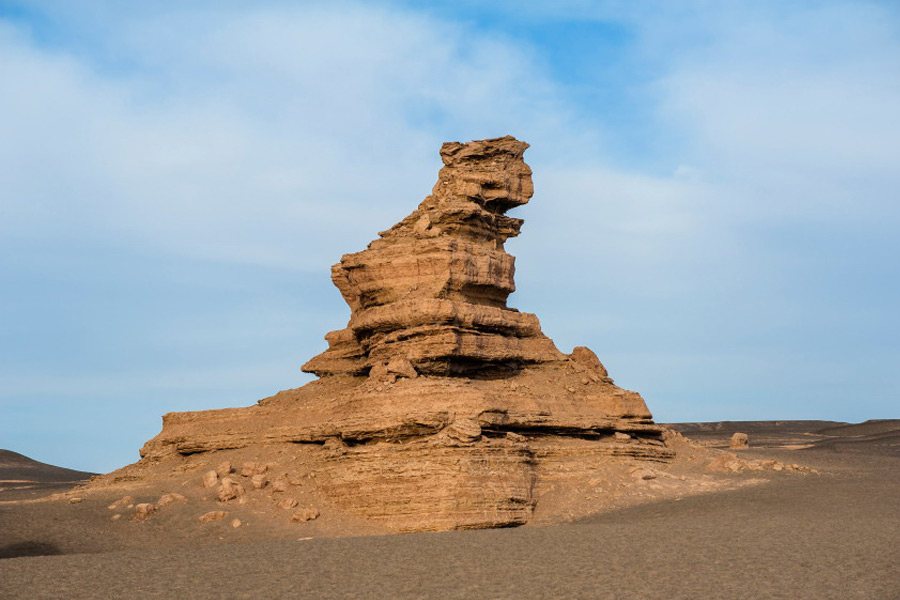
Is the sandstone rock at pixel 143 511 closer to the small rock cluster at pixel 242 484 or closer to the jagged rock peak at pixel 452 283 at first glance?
the small rock cluster at pixel 242 484

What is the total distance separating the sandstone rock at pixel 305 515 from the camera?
1026 inches

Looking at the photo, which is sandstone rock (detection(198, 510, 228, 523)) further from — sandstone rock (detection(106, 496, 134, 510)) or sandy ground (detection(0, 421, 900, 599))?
sandstone rock (detection(106, 496, 134, 510))

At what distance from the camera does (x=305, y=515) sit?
2612 centimetres

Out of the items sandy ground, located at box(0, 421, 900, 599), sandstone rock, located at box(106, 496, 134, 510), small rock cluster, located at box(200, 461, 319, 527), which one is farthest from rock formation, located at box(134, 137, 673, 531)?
sandstone rock, located at box(106, 496, 134, 510)

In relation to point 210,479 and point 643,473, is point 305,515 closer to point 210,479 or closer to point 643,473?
point 210,479

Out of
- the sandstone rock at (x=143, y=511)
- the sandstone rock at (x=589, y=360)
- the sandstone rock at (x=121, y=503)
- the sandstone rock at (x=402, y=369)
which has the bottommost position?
the sandstone rock at (x=143, y=511)

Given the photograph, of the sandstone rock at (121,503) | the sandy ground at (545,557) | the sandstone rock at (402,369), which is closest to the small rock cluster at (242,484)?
the sandy ground at (545,557)

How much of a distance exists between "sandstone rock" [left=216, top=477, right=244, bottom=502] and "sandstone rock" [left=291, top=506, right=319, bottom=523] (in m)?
2.03

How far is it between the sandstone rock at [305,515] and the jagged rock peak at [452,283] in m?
4.47

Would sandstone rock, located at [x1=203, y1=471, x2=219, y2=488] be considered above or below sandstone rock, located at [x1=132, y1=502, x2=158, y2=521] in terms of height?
above

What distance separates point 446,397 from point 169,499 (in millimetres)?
7997

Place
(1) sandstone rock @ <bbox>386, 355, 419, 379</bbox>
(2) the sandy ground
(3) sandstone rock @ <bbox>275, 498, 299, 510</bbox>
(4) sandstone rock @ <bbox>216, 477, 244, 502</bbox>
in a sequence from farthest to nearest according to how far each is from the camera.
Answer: (1) sandstone rock @ <bbox>386, 355, 419, 379</bbox>
(4) sandstone rock @ <bbox>216, 477, 244, 502</bbox>
(3) sandstone rock @ <bbox>275, 498, 299, 510</bbox>
(2) the sandy ground

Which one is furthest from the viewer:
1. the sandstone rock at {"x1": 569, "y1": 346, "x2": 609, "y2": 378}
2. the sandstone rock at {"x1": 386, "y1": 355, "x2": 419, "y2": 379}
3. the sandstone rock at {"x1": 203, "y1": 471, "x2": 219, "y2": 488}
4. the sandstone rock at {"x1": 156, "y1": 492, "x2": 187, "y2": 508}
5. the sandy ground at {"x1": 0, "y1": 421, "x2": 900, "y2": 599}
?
the sandstone rock at {"x1": 569, "y1": 346, "x2": 609, "y2": 378}

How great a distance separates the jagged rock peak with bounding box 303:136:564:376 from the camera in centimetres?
2847
